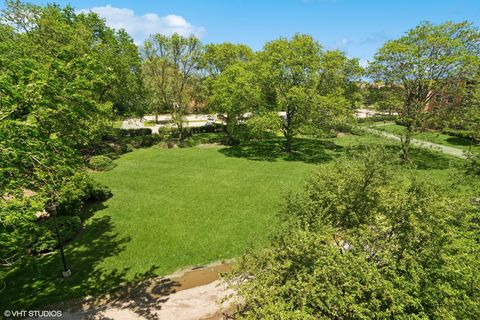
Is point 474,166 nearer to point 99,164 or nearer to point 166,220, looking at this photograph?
point 166,220

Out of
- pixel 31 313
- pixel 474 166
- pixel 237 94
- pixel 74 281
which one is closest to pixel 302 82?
pixel 237 94

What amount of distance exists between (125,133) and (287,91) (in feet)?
93.2

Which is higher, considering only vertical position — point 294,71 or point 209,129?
point 294,71

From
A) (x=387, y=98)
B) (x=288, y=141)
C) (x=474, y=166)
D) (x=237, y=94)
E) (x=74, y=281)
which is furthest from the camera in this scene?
(x=288, y=141)

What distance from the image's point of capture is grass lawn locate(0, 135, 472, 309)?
1166cm

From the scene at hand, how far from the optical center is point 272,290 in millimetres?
6816

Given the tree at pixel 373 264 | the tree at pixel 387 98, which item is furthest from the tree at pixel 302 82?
the tree at pixel 373 264

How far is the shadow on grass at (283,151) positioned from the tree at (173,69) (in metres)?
10.5

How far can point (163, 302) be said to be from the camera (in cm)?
1082

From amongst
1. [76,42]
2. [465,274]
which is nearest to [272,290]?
[465,274]

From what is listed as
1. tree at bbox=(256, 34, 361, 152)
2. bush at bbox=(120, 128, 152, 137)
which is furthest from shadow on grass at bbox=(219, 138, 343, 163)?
bush at bbox=(120, 128, 152, 137)

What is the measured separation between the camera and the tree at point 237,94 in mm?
30130

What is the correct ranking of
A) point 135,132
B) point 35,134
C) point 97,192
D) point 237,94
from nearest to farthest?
1. point 35,134
2. point 97,192
3. point 237,94
4. point 135,132

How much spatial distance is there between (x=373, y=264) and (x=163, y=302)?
27.2 feet
